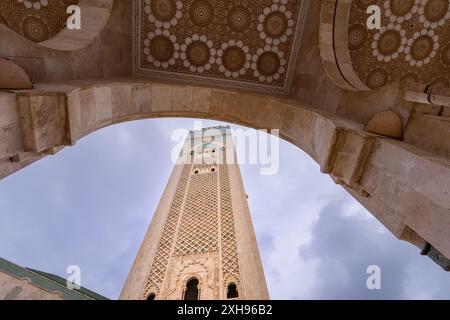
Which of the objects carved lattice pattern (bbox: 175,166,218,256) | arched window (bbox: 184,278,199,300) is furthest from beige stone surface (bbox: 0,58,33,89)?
carved lattice pattern (bbox: 175,166,218,256)

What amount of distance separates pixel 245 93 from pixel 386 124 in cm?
170

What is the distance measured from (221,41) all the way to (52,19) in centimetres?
203

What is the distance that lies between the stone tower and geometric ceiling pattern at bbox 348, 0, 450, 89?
6.36 metres

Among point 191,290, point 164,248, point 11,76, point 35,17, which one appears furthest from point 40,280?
point 11,76

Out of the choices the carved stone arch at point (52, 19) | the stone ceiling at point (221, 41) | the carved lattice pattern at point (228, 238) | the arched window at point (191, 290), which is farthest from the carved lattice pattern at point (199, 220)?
the carved stone arch at point (52, 19)

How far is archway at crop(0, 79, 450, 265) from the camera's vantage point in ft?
5.02

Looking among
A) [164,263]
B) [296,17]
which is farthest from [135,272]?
[296,17]

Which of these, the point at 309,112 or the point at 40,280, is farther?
the point at 40,280

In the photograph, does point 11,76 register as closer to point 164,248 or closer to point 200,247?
point 200,247

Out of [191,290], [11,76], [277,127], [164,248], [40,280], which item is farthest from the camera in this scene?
[164,248]

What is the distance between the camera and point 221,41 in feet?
11.8

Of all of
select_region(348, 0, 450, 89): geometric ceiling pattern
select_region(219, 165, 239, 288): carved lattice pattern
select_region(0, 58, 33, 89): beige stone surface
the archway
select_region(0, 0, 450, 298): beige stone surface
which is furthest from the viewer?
select_region(219, 165, 239, 288): carved lattice pattern

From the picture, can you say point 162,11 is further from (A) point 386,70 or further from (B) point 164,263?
(B) point 164,263

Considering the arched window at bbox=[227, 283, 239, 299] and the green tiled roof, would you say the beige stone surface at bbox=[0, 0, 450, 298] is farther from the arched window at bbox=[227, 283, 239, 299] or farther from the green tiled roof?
the green tiled roof
